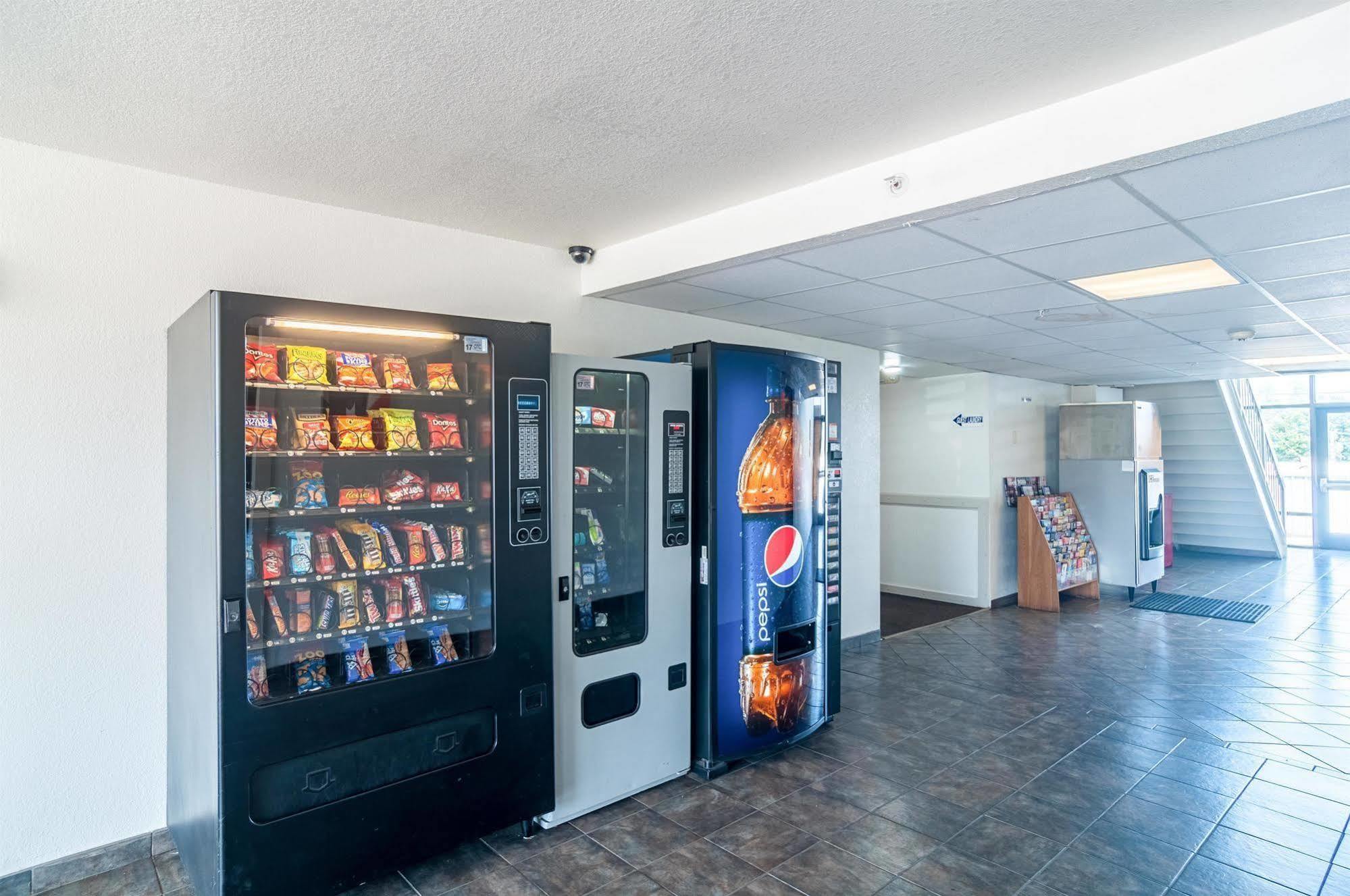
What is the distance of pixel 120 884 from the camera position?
2.63 meters

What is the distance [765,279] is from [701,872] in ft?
8.77

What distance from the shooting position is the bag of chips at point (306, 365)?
2.40 m

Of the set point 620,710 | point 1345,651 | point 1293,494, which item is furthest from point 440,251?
point 1293,494

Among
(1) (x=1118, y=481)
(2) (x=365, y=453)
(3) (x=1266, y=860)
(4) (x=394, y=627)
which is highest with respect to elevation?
(2) (x=365, y=453)

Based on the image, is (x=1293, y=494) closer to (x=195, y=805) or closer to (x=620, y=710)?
(x=620, y=710)

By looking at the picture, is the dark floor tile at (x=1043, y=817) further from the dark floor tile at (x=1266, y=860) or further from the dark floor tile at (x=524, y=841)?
the dark floor tile at (x=524, y=841)

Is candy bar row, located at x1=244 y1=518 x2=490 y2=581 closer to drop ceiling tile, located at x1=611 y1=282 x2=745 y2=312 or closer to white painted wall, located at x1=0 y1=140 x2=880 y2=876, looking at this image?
white painted wall, located at x1=0 y1=140 x2=880 y2=876

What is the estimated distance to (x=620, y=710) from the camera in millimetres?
3234

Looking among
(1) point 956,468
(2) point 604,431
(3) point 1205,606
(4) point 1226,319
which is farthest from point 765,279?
(3) point 1205,606

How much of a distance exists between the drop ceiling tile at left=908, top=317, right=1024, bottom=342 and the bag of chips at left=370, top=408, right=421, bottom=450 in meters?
3.53

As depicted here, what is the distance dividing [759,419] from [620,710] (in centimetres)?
147

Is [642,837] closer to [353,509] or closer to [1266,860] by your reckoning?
[353,509]

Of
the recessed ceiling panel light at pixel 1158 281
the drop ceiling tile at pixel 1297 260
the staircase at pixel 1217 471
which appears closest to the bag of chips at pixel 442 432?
the recessed ceiling panel light at pixel 1158 281

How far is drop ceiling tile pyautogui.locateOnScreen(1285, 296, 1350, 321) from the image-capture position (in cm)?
420
